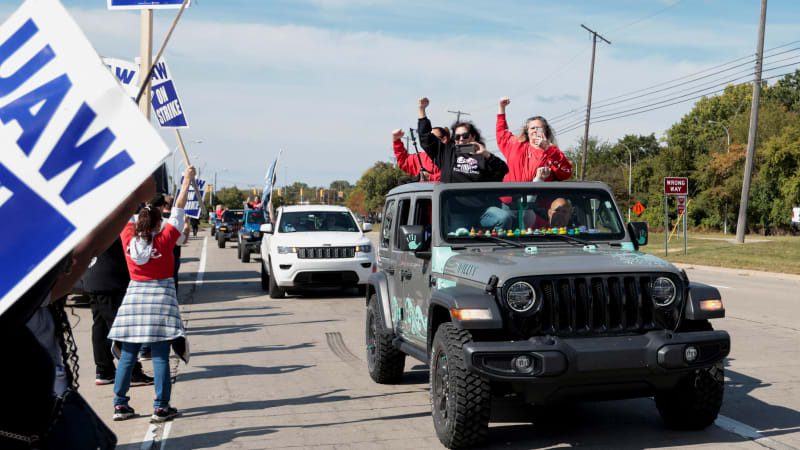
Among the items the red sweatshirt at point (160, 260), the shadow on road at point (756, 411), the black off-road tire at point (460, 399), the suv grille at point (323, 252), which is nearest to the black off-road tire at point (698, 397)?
the shadow on road at point (756, 411)

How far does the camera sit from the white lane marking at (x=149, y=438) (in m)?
6.31

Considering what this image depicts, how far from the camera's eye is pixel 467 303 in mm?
5750

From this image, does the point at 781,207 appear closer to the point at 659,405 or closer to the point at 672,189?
the point at 672,189

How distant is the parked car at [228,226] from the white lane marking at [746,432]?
35394 mm

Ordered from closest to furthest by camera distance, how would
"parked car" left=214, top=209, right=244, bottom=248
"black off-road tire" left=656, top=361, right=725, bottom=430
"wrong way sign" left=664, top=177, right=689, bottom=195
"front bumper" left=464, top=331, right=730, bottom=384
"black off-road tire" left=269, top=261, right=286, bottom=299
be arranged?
1. "front bumper" left=464, top=331, right=730, bottom=384
2. "black off-road tire" left=656, top=361, right=725, bottom=430
3. "black off-road tire" left=269, top=261, right=286, bottom=299
4. "wrong way sign" left=664, top=177, right=689, bottom=195
5. "parked car" left=214, top=209, right=244, bottom=248

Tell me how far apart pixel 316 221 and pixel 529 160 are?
10.6 metres

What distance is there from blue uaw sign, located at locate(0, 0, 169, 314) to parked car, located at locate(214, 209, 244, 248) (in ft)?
127

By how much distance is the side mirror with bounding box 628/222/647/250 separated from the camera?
7.28 meters

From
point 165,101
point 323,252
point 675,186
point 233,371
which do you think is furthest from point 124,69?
point 675,186

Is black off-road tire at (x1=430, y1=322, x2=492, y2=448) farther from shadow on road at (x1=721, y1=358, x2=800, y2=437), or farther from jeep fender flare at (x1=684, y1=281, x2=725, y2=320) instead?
shadow on road at (x1=721, y1=358, x2=800, y2=437)

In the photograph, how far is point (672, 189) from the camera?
32.8 meters

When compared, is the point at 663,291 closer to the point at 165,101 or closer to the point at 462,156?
the point at 462,156

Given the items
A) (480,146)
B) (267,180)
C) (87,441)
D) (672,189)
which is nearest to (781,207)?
(672,189)

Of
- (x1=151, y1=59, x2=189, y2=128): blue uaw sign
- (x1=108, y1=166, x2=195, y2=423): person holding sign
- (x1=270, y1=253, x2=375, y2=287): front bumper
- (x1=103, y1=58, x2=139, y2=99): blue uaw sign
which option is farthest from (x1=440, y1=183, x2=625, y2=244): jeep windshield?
(x1=103, y1=58, x2=139, y2=99): blue uaw sign
